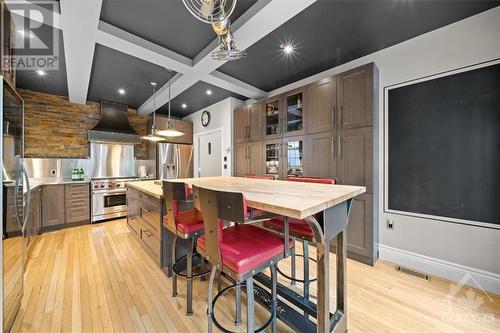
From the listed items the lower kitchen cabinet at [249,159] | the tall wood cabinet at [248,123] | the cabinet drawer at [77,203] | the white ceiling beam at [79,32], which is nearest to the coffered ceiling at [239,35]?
the white ceiling beam at [79,32]

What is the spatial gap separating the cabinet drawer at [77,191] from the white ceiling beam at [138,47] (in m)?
2.90

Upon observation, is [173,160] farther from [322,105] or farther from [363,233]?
[363,233]

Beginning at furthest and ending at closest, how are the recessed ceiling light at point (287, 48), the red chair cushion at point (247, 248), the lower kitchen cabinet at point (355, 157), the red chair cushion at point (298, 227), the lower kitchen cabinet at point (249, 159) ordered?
the lower kitchen cabinet at point (249, 159) → the recessed ceiling light at point (287, 48) → the lower kitchen cabinet at point (355, 157) → the red chair cushion at point (298, 227) → the red chair cushion at point (247, 248)

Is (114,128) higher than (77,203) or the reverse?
higher

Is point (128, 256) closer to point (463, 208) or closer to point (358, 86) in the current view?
point (358, 86)

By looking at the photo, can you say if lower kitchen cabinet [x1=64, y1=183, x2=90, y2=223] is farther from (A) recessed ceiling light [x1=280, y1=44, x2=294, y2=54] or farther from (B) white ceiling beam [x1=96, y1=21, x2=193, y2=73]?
(A) recessed ceiling light [x1=280, y1=44, x2=294, y2=54]

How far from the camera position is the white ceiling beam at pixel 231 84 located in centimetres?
315

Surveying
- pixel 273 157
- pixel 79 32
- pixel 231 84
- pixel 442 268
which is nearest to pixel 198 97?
pixel 231 84

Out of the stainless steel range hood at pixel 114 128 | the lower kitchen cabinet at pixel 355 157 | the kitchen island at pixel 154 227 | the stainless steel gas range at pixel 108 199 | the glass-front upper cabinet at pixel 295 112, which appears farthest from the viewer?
the stainless steel range hood at pixel 114 128

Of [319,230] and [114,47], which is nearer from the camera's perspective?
[319,230]

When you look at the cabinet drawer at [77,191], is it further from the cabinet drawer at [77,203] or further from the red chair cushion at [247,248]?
the red chair cushion at [247,248]

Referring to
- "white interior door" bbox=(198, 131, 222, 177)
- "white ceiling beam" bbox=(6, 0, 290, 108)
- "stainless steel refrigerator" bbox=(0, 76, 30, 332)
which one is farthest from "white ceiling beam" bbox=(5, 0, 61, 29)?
"white interior door" bbox=(198, 131, 222, 177)

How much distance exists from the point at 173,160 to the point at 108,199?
5.06ft

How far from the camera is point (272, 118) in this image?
11.6ft
